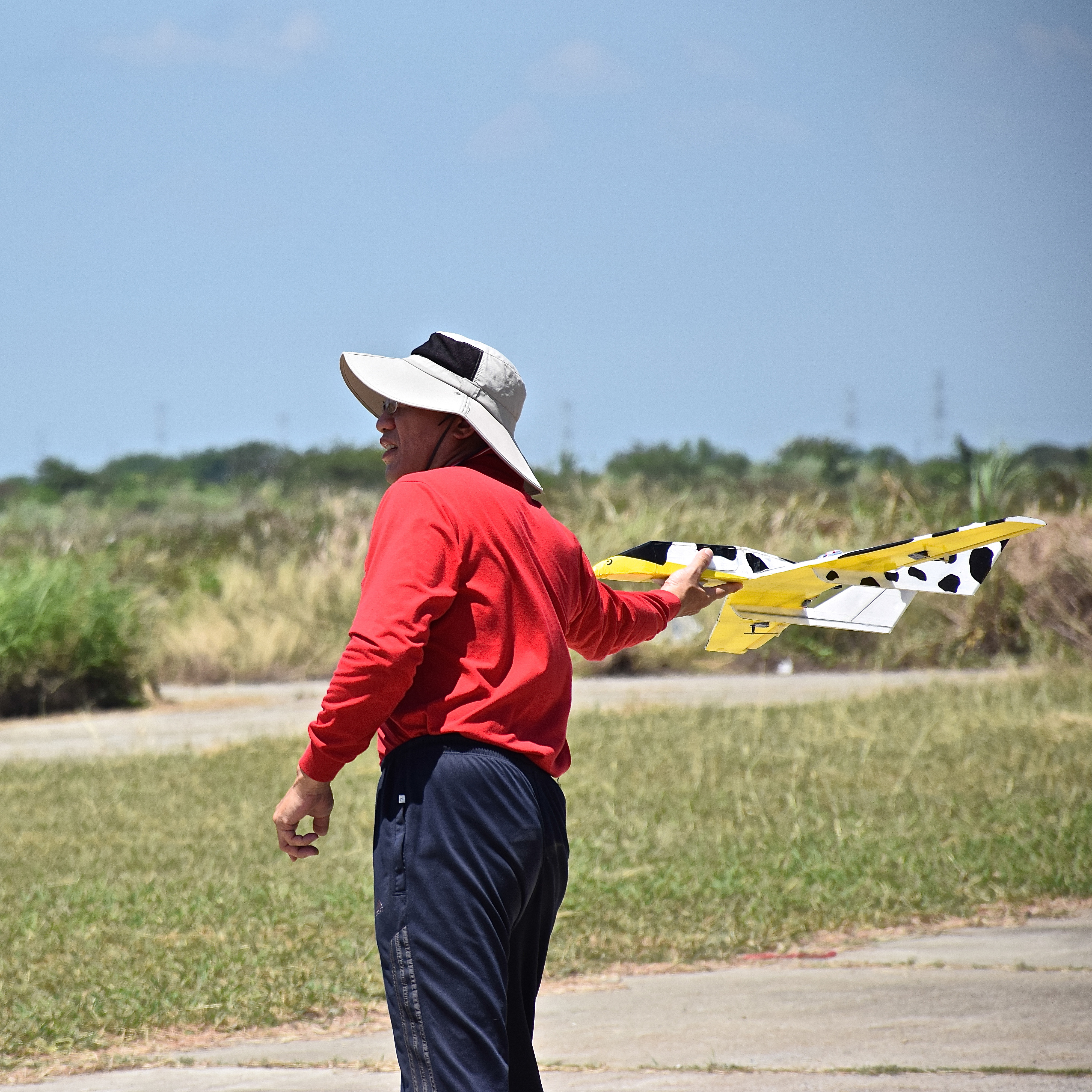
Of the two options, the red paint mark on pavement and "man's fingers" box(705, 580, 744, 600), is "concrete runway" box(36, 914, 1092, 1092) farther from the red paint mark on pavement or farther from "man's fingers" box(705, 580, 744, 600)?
"man's fingers" box(705, 580, 744, 600)

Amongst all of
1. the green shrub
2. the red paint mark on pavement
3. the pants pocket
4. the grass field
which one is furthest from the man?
the green shrub

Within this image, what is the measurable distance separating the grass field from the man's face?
107 inches

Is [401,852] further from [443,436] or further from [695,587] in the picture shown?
[695,587]

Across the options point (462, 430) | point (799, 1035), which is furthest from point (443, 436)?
point (799, 1035)

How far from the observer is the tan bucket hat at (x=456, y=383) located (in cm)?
303

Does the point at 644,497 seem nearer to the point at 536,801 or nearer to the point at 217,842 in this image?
the point at 217,842

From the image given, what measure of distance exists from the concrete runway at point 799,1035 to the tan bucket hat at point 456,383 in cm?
218

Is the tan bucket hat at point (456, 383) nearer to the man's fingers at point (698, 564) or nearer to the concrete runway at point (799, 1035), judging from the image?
the man's fingers at point (698, 564)

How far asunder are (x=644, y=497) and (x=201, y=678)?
7822mm

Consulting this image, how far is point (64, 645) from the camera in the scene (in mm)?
13461

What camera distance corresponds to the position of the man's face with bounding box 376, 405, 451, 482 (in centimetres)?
312

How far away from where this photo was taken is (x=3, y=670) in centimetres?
1323

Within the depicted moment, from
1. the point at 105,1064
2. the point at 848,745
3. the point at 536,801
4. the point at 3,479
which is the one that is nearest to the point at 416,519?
the point at 536,801

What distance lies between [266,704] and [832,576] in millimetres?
10926
